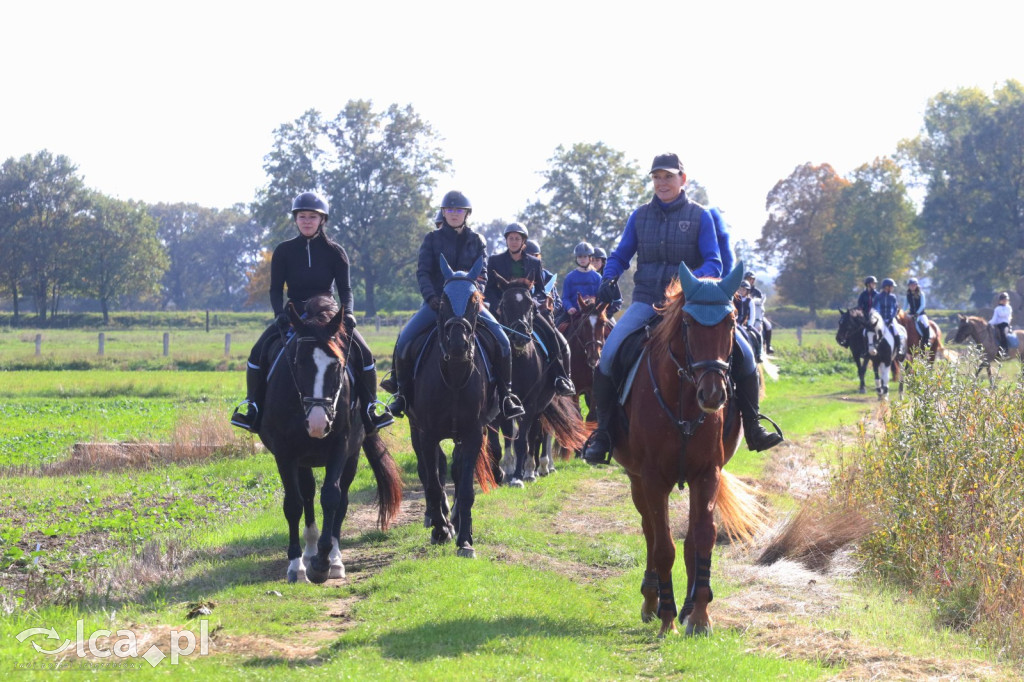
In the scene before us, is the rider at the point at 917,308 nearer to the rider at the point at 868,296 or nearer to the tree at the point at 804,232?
the rider at the point at 868,296

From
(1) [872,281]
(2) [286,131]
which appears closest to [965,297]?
(2) [286,131]

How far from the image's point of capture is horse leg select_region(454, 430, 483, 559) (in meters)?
10.1

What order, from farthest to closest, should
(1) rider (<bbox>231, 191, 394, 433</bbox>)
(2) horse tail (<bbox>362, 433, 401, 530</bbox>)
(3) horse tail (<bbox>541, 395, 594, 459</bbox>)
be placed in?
(3) horse tail (<bbox>541, 395, 594, 459</bbox>) → (2) horse tail (<bbox>362, 433, 401, 530</bbox>) → (1) rider (<bbox>231, 191, 394, 433</bbox>)

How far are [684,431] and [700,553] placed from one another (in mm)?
928

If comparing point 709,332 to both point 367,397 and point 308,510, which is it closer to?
point 367,397

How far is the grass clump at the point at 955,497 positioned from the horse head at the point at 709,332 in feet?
12.2

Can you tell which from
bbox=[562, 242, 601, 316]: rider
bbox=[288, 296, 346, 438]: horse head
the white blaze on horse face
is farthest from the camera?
bbox=[562, 242, 601, 316]: rider

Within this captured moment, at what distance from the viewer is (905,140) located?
80.2m

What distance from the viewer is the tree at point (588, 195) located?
246ft

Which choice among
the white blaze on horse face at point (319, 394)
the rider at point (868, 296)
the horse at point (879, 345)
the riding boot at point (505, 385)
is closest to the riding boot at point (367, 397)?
the white blaze on horse face at point (319, 394)

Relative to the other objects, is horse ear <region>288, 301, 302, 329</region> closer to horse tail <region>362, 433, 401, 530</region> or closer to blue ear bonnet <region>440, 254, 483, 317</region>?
blue ear bonnet <region>440, 254, 483, 317</region>

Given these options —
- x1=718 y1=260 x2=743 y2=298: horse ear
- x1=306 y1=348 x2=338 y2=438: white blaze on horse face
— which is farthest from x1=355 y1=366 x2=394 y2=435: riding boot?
x1=718 y1=260 x2=743 y2=298: horse ear

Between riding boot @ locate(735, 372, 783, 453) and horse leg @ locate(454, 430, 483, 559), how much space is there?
10.0 ft

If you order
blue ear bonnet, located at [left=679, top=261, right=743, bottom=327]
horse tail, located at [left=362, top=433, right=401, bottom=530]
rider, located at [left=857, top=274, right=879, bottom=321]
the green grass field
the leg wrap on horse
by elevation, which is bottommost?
the green grass field
